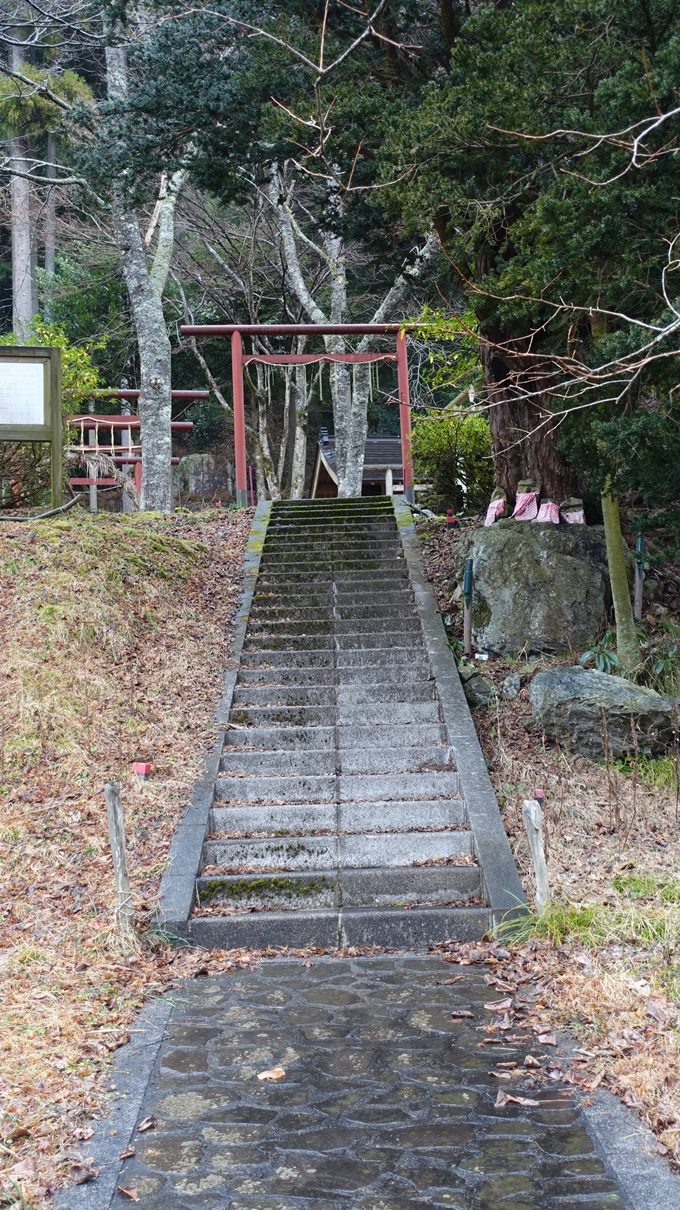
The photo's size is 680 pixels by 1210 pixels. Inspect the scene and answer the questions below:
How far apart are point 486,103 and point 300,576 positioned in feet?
17.5

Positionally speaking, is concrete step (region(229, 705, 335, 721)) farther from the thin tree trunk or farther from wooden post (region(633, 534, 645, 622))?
the thin tree trunk

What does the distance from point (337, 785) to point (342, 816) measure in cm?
40

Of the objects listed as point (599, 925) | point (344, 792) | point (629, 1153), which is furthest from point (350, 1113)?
point (344, 792)

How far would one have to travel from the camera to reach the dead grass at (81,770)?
3.95m

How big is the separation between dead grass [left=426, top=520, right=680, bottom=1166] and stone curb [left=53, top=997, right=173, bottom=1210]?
180cm

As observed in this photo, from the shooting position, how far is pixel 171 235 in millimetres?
15656

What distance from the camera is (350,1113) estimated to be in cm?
374

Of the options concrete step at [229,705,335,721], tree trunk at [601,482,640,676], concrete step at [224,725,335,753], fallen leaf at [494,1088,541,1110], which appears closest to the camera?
fallen leaf at [494,1088,541,1110]

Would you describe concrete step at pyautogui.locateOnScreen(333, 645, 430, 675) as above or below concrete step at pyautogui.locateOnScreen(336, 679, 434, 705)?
above

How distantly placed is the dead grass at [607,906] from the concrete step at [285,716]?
1.36 metres

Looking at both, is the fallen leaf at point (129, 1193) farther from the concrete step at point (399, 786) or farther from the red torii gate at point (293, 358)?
the red torii gate at point (293, 358)

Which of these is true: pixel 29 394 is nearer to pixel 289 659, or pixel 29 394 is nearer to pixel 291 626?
pixel 291 626

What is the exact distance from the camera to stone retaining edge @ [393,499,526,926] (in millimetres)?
5777

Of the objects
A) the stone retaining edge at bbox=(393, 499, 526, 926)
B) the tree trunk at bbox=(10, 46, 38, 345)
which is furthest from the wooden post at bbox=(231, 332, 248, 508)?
the tree trunk at bbox=(10, 46, 38, 345)
